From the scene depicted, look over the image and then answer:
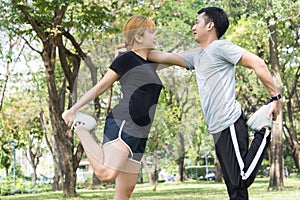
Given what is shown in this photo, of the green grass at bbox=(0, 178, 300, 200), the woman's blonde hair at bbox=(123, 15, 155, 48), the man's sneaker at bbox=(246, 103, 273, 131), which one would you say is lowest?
the green grass at bbox=(0, 178, 300, 200)

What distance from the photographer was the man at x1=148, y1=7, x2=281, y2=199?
4246 millimetres

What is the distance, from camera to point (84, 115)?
460 cm

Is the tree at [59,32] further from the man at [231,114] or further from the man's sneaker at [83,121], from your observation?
the man at [231,114]

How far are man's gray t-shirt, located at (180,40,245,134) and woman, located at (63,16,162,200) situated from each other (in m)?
0.38

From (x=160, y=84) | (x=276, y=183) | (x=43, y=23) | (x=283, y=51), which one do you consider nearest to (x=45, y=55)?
(x=43, y=23)

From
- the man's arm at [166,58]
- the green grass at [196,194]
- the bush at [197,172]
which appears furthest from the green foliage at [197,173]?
the man's arm at [166,58]

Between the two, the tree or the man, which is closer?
the man

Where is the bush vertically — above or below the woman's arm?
above

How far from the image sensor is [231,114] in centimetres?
426

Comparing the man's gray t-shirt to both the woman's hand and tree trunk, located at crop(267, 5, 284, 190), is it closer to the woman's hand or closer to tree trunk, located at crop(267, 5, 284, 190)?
the woman's hand

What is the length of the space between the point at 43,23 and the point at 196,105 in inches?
438

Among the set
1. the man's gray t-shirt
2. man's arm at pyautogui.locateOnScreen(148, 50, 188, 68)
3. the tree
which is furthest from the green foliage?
the man's gray t-shirt

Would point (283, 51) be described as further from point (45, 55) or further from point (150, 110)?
point (150, 110)

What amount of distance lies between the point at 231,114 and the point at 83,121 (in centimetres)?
118
